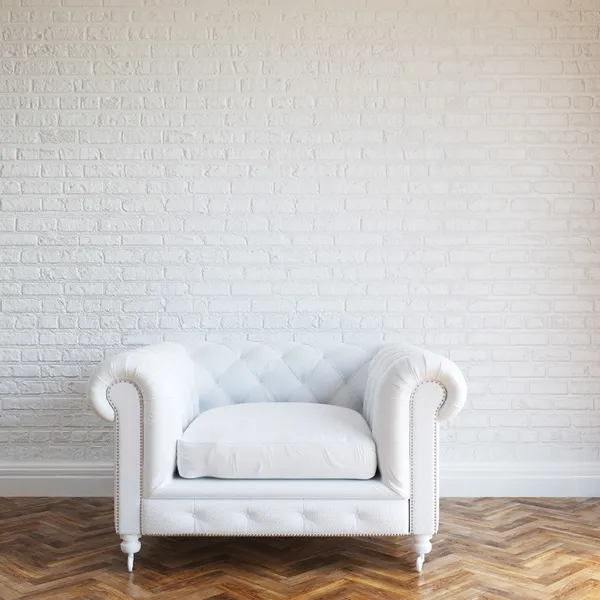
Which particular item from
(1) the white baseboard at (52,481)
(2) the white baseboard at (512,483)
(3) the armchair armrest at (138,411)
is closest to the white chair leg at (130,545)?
(3) the armchair armrest at (138,411)

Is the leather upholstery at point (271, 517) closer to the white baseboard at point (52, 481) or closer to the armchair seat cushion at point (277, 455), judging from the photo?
the armchair seat cushion at point (277, 455)

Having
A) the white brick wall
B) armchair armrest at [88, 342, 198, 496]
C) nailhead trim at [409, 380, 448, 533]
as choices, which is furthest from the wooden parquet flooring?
the white brick wall

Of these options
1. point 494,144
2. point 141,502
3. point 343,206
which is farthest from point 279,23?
point 141,502

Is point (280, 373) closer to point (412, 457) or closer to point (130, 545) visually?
point (412, 457)

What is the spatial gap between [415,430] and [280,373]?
894 mm

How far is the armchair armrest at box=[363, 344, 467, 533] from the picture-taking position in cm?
249

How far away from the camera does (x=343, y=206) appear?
3.53 metres

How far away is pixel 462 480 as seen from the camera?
3498mm

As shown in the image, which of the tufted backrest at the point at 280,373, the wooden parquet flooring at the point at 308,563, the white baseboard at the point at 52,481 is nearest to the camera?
the wooden parquet flooring at the point at 308,563

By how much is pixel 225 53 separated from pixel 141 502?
218cm

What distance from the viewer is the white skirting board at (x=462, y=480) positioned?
3486mm

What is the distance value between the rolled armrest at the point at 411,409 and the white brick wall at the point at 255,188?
104 cm

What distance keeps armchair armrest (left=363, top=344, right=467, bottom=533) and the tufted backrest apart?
2.18 feet

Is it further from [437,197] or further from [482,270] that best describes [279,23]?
[482,270]
